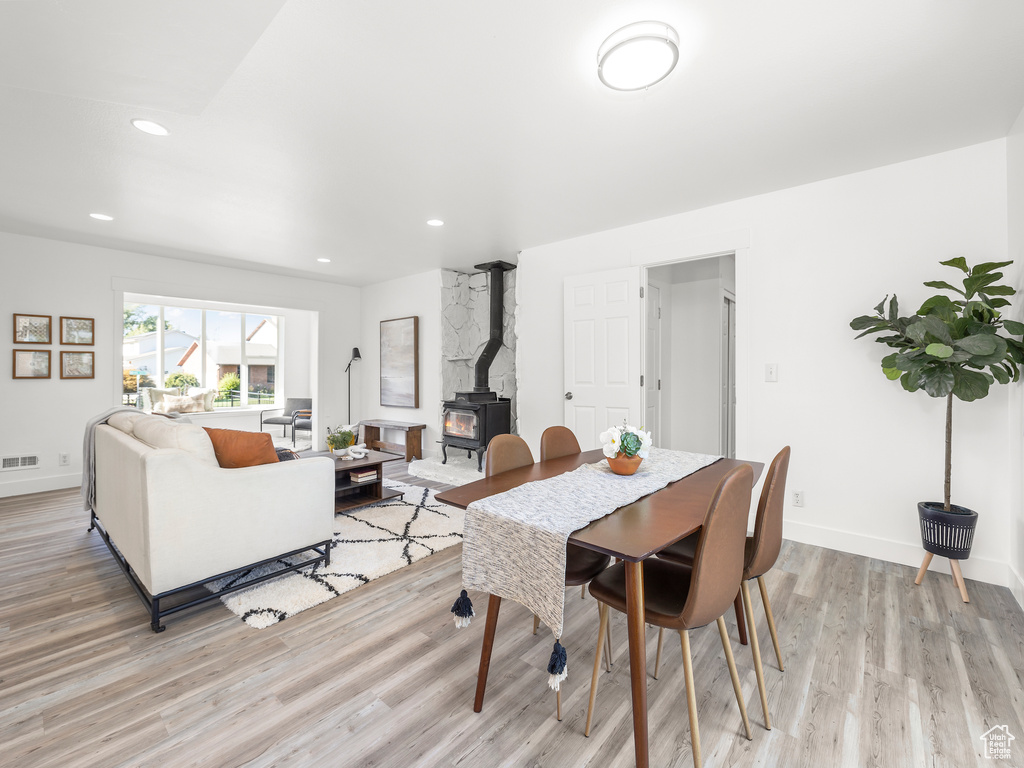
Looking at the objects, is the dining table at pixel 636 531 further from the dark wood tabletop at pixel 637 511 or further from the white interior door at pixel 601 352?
the white interior door at pixel 601 352

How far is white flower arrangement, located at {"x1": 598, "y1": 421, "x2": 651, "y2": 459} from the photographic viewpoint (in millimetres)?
1931

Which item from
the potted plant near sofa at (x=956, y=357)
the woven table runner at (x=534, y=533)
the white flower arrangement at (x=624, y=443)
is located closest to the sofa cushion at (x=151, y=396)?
the woven table runner at (x=534, y=533)

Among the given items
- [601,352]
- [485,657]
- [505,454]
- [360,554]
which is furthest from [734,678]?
[601,352]

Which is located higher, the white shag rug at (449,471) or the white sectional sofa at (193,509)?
the white sectional sofa at (193,509)

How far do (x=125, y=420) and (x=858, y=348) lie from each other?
4813mm

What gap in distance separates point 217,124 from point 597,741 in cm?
323

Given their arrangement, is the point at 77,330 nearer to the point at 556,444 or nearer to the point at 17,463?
the point at 17,463

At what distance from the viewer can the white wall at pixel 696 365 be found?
4852 millimetres

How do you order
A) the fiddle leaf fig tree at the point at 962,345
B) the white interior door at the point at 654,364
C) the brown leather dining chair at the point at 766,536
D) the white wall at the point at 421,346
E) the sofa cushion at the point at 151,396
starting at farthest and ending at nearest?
the sofa cushion at the point at 151,396, the white wall at the point at 421,346, the white interior door at the point at 654,364, the fiddle leaf fig tree at the point at 962,345, the brown leather dining chair at the point at 766,536

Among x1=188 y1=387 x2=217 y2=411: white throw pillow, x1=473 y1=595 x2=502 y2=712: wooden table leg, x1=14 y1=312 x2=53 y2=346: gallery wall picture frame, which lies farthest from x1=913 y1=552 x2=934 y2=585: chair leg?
x1=188 y1=387 x2=217 y2=411: white throw pillow

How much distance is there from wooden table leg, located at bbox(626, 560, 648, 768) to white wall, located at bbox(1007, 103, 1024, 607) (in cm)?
244

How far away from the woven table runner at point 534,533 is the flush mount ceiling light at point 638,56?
1.68m

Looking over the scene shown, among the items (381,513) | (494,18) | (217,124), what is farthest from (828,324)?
(217,124)

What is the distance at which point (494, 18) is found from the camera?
1639 mm
